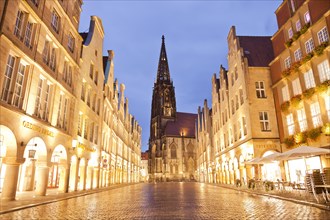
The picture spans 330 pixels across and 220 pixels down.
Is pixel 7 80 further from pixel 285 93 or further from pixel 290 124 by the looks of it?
pixel 285 93

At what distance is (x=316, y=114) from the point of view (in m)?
19.8

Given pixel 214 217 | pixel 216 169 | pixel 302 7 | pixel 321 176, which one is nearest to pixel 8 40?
pixel 214 217

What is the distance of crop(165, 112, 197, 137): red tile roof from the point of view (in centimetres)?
9381

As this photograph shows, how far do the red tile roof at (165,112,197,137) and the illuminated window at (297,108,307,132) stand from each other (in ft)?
235

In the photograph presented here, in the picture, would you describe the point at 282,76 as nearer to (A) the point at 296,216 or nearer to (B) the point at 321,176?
(B) the point at 321,176

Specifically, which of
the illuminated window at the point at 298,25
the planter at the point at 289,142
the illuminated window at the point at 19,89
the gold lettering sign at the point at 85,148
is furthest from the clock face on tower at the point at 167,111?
the illuminated window at the point at 19,89

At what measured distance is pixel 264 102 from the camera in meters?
27.7

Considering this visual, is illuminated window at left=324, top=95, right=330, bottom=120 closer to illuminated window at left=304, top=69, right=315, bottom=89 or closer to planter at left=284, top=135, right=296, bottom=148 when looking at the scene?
illuminated window at left=304, top=69, right=315, bottom=89

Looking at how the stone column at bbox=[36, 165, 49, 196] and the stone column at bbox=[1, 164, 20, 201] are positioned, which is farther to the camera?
the stone column at bbox=[36, 165, 49, 196]

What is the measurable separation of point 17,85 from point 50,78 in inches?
148

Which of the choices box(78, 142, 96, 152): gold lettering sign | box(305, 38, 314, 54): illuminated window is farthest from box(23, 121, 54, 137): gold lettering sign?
box(305, 38, 314, 54): illuminated window

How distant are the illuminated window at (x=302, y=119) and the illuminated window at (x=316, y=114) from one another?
50.8 inches

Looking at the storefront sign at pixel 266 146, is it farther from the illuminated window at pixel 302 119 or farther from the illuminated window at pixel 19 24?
the illuminated window at pixel 19 24

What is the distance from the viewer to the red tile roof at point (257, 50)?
98.8ft
